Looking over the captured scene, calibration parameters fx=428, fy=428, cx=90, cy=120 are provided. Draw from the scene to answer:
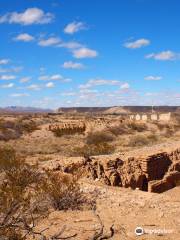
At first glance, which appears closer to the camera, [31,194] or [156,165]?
[31,194]

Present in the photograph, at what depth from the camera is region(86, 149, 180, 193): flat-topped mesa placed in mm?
16422

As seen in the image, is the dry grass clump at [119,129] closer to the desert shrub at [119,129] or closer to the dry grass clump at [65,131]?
the desert shrub at [119,129]

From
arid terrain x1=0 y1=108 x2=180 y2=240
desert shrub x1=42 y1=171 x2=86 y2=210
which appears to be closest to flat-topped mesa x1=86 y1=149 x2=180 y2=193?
arid terrain x1=0 y1=108 x2=180 y2=240

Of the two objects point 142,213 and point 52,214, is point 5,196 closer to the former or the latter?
point 52,214

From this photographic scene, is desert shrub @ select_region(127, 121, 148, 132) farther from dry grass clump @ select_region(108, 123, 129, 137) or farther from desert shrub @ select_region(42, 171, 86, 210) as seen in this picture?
desert shrub @ select_region(42, 171, 86, 210)

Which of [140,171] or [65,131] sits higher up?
[65,131]

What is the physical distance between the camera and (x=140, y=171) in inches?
691

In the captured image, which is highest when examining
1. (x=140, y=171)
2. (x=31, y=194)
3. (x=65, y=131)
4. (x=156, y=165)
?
(x=31, y=194)

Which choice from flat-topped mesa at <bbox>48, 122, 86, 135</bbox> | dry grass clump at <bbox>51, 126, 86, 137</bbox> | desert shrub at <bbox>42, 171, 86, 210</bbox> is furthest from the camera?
flat-topped mesa at <bbox>48, 122, 86, 135</bbox>

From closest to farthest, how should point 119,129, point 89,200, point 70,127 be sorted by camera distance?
Answer: 1. point 89,200
2. point 119,129
3. point 70,127

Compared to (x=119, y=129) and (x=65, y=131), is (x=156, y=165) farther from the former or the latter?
(x=119, y=129)

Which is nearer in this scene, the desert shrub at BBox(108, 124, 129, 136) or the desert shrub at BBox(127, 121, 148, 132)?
the desert shrub at BBox(108, 124, 129, 136)

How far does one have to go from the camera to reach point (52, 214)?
9812mm

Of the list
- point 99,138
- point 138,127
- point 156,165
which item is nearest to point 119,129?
point 138,127
